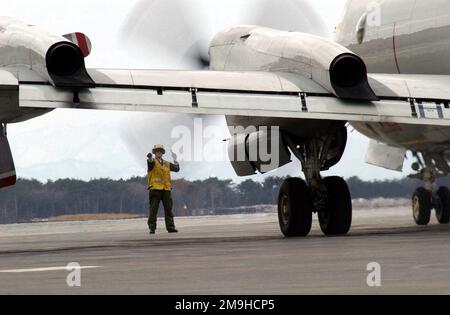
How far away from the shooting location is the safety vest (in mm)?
25891

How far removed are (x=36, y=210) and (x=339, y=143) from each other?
42.1ft

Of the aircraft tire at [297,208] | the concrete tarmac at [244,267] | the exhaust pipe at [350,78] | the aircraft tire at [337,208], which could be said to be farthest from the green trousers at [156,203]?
the exhaust pipe at [350,78]

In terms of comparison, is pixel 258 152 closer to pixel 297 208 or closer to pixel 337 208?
pixel 297 208

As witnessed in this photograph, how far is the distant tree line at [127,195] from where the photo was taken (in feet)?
105

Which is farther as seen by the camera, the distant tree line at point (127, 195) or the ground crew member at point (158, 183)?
the distant tree line at point (127, 195)

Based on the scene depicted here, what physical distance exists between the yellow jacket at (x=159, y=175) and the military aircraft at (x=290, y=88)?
338 cm

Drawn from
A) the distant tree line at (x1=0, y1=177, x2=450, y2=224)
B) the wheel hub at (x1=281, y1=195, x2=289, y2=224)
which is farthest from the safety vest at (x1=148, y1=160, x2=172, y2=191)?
the distant tree line at (x1=0, y1=177, x2=450, y2=224)

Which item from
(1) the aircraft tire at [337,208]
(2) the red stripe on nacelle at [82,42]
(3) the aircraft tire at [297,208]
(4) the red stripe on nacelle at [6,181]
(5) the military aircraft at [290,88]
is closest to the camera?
(5) the military aircraft at [290,88]

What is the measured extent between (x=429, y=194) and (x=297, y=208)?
838 centimetres

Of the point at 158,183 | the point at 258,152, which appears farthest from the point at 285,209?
the point at 158,183

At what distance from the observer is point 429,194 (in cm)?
2848

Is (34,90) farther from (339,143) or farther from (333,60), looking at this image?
(339,143)

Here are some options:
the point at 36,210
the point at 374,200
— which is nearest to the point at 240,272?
the point at 36,210

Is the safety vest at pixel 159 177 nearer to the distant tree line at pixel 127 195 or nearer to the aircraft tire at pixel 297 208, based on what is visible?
the aircraft tire at pixel 297 208
